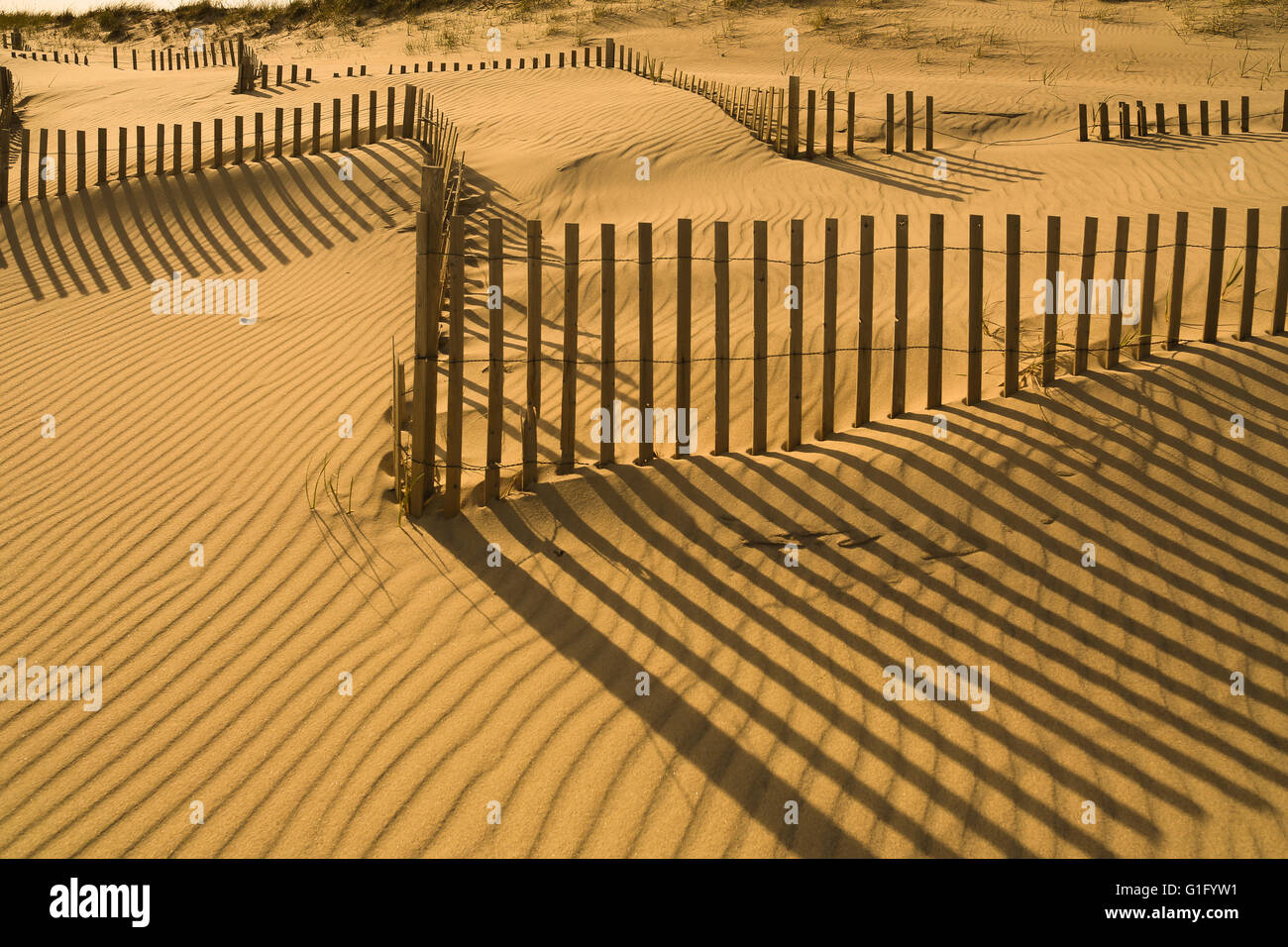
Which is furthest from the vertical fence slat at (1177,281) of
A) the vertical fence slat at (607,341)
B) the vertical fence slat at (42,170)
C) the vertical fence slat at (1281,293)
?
the vertical fence slat at (42,170)

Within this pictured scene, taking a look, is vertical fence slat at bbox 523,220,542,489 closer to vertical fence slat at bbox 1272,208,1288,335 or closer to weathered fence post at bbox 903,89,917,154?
vertical fence slat at bbox 1272,208,1288,335

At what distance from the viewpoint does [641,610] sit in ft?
14.5

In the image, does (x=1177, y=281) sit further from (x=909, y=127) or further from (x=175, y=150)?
(x=175, y=150)

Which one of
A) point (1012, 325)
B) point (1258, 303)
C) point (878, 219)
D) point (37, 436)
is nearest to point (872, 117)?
point (878, 219)

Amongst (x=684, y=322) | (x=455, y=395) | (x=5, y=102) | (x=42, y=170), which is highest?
(x=5, y=102)

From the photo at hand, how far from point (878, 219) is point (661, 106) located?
5142 millimetres

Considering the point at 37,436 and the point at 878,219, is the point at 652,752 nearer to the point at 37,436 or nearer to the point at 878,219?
the point at 37,436

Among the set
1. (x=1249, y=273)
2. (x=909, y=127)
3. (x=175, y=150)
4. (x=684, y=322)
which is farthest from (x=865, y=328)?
(x=175, y=150)

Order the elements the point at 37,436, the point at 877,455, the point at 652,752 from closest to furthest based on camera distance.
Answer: the point at 652,752 → the point at 877,455 → the point at 37,436

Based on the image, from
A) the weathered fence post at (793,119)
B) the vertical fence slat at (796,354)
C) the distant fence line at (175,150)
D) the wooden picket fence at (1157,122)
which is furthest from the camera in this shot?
the wooden picket fence at (1157,122)

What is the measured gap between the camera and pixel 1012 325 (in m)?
5.48

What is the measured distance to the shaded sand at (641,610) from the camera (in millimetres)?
3443

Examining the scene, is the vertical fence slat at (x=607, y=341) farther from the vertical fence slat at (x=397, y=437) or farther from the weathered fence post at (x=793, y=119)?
the weathered fence post at (x=793, y=119)

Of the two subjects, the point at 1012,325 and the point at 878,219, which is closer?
the point at 1012,325
